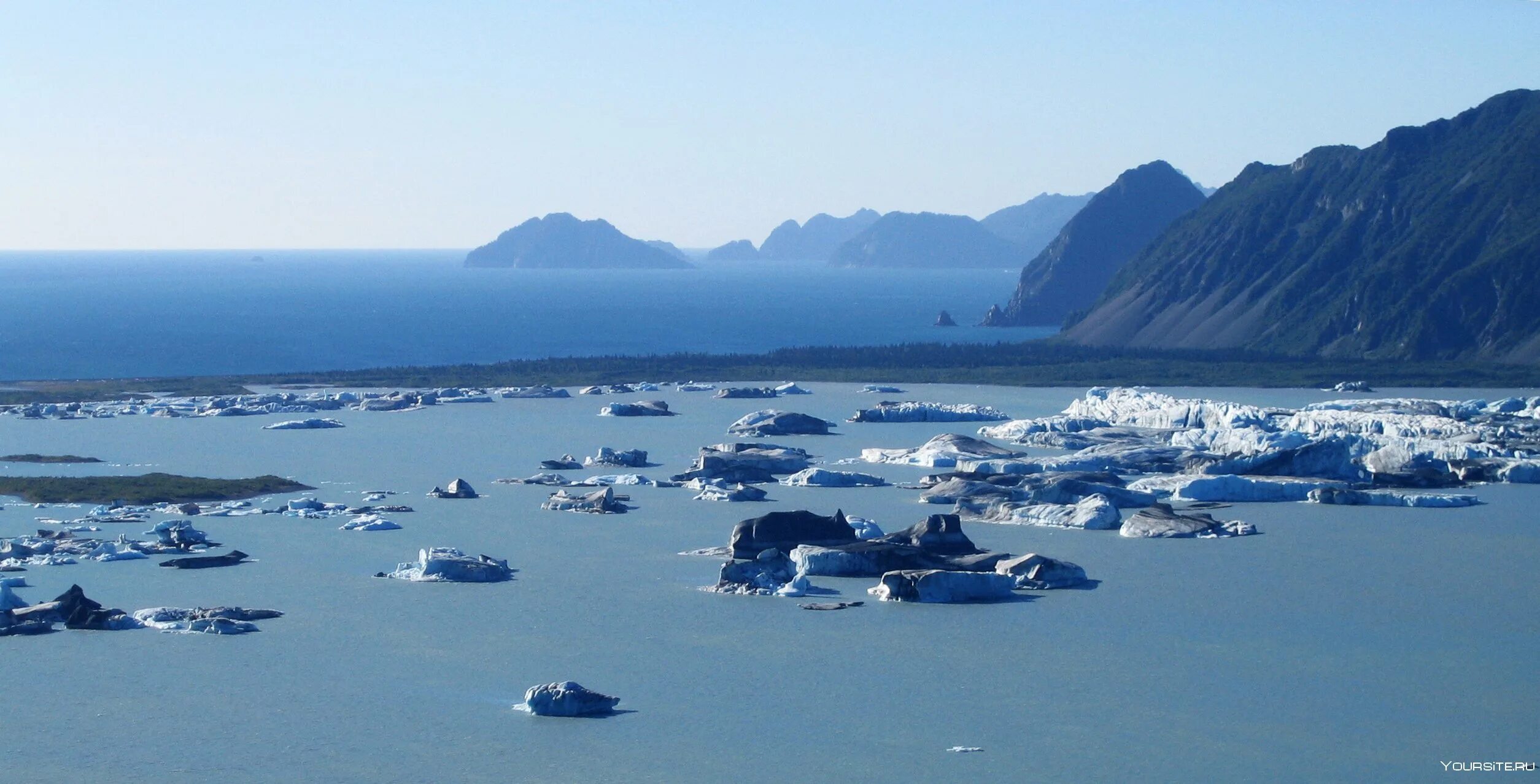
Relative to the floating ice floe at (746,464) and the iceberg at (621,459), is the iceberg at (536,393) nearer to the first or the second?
the iceberg at (621,459)

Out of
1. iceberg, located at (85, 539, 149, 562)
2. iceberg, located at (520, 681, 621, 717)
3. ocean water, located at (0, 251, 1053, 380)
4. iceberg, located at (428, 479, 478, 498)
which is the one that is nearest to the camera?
iceberg, located at (520, 681, 621, 717)

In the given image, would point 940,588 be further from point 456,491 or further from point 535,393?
point 535,393

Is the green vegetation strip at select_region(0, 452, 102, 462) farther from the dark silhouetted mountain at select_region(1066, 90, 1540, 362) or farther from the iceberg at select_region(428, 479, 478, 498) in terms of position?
the dark silhouetted mountain at select_region(1066, 90, 1540, 362)

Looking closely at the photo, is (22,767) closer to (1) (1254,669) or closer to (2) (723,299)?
(1) (1254,669)

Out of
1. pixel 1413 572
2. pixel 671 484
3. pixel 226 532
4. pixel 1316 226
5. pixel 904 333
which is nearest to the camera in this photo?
pixel 1413 572

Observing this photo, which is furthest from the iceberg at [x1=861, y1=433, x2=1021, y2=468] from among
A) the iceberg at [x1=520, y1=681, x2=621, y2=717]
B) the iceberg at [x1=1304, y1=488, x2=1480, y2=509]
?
the iceberg at [x1=520, y1=681, x2=621, y2=717]

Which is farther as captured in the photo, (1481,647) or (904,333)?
(904,333)

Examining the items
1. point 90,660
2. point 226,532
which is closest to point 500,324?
point 226,532
